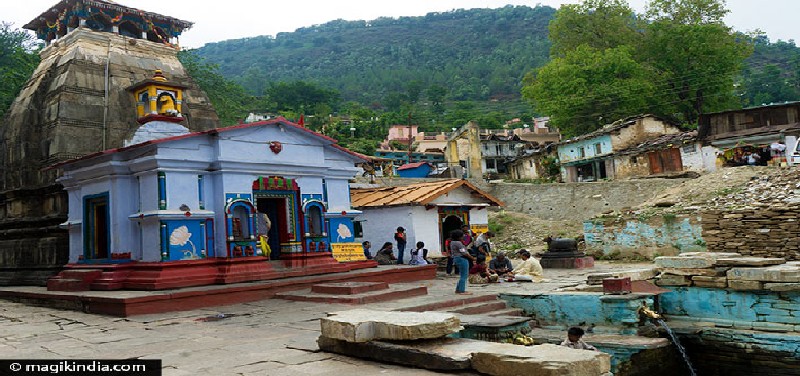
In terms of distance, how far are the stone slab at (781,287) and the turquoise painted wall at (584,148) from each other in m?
28.1

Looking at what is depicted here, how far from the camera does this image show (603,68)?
142 ft

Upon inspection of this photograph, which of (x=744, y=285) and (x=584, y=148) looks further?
(x=584, y=148)

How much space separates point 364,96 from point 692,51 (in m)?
77.2

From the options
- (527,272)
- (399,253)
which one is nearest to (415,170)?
(399,253)

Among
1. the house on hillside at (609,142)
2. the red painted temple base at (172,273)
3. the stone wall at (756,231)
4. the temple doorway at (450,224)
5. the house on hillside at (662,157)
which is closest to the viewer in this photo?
the red painted temple base at (172,273)

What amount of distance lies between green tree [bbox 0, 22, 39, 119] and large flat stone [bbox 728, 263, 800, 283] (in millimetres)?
29243

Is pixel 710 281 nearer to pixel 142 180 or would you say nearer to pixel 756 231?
pixel 756 231

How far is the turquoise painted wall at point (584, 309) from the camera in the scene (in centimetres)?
1086

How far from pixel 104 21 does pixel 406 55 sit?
440 feet

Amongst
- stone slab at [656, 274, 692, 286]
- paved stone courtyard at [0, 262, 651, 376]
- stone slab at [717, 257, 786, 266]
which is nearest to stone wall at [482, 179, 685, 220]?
stone slab at [656, 274, 692, 286]

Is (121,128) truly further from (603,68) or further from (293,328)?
(603,68)

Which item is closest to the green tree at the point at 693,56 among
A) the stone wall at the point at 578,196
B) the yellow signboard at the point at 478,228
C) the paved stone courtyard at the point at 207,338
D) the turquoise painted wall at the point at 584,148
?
the turquoise painted wall at the point at 584,148

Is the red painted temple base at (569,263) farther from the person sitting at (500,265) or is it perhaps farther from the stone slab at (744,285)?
the stone slab at (744,285)

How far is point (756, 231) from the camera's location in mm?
18016
